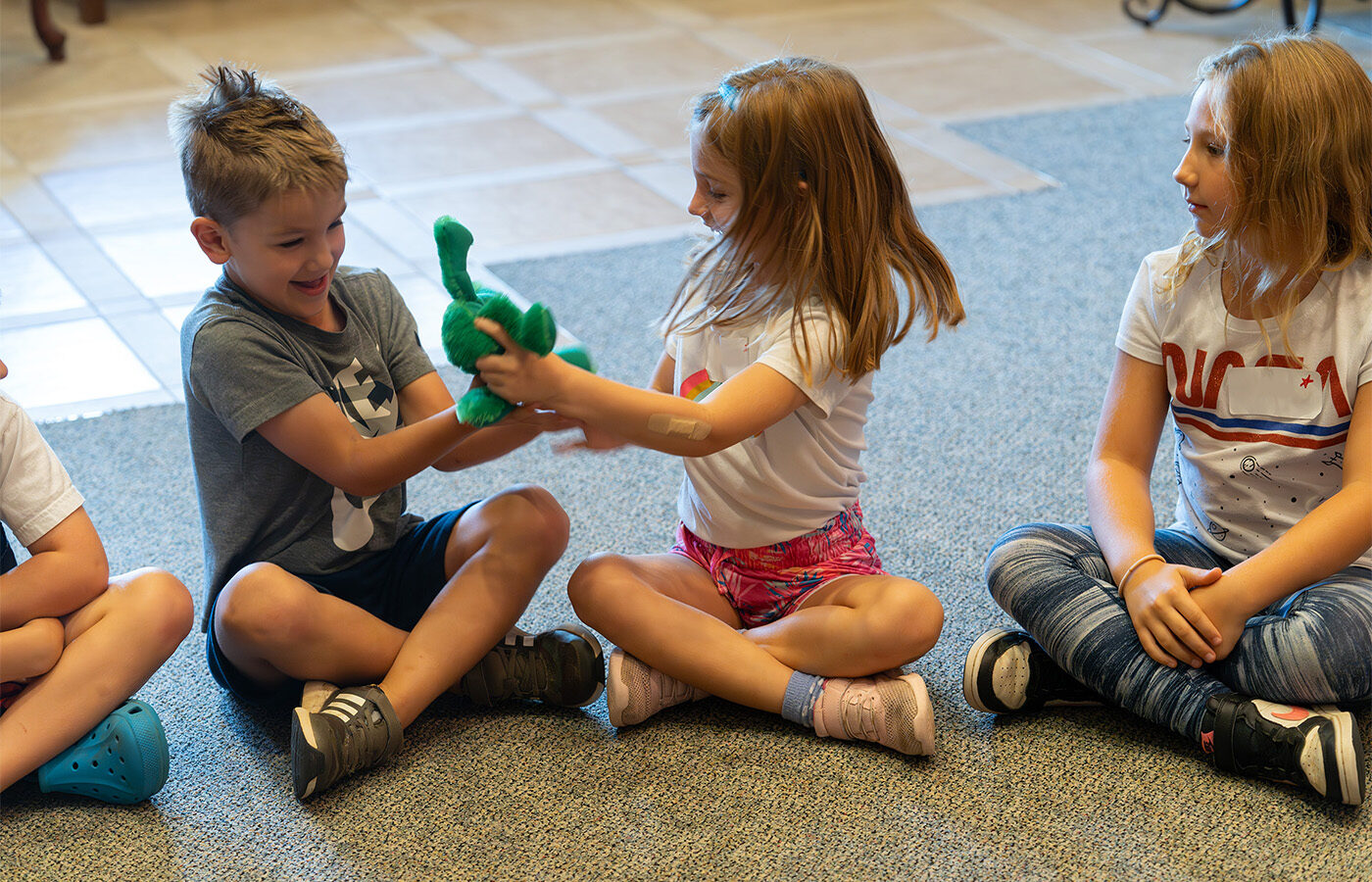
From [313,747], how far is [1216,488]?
744 mm

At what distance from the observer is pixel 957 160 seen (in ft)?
8.21

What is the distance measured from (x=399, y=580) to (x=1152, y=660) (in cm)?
61

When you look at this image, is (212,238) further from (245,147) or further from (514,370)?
(514,370)

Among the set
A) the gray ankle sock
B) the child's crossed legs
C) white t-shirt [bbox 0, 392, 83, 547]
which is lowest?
the gray ankle sock

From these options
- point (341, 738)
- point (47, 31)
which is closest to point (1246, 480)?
point (341, 738)

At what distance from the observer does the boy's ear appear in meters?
0.99

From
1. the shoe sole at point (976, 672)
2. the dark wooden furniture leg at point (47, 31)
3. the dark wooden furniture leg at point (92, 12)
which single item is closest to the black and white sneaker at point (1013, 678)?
the shoe sole at point (976, 672)

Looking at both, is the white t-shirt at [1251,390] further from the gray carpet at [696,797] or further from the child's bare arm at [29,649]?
the child's bare arm at [29,649]

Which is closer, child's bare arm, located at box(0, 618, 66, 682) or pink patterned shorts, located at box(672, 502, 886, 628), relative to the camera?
child's bare arm, located at box(0, 618, 66, 682)

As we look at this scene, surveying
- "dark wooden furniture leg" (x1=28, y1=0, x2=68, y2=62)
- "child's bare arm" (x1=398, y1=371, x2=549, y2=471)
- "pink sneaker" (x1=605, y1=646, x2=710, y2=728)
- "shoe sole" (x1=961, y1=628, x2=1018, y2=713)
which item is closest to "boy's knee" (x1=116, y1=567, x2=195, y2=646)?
"child's bare arm" (x1=398, y1=371, x2=549, y2=471)

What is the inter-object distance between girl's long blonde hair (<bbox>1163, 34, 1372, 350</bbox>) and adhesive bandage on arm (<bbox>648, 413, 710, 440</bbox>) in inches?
17.6

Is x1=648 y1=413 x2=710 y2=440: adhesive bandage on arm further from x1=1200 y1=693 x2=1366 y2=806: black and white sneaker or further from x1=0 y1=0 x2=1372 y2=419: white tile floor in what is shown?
x1=0 y1=0 x2=1372 y2=419: white tile floor

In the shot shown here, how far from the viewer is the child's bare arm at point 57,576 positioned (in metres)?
0.96

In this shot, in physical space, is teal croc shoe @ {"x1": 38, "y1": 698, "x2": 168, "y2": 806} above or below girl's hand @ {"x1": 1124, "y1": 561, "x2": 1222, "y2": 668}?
below
